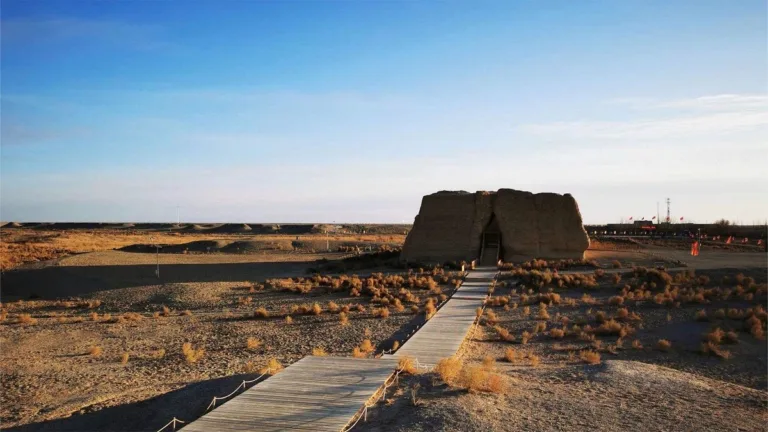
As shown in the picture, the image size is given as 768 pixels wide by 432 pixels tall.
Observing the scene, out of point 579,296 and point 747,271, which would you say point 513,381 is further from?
point 747,271

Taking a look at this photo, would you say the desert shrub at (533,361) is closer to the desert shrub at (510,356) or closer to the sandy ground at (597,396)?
the sandy ground at (597,396)

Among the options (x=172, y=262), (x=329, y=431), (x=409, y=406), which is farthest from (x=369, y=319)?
(x=172, y=262)

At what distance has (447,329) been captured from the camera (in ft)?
48.0

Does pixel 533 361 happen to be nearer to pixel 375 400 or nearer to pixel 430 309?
pixel 375 400

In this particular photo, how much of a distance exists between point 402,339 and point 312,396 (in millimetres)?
6326

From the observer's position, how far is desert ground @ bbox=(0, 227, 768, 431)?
8.47 meters

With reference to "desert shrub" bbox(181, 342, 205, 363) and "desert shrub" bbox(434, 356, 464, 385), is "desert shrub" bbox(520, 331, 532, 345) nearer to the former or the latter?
"desert shrub" bbox(434, 356, 464, 385)

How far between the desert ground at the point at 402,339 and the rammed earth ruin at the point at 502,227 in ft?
5.77

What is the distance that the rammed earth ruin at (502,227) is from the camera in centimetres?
2839

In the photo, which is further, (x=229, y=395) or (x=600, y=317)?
(x=600, y=317)

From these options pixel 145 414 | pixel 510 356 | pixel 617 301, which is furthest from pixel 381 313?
pixel 145 414

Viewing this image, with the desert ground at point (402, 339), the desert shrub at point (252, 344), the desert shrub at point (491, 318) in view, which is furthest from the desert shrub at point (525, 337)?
the desert shrub at point (252, 344)

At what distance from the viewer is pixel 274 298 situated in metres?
22.6

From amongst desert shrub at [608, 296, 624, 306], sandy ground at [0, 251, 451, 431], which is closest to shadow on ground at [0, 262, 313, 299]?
sandy ground at [0, 251, 451, 431]
